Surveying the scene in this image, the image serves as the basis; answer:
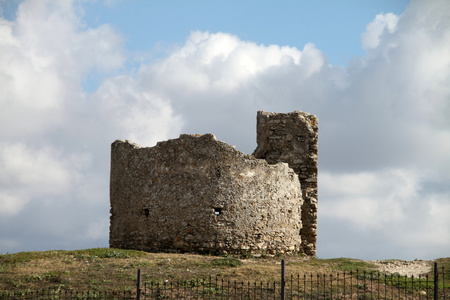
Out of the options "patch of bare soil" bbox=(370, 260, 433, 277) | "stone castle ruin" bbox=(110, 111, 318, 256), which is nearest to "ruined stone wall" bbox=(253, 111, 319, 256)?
"stone castle ruin" bbox=(110, 111, 318, 256)

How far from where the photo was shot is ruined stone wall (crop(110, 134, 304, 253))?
2064 cm

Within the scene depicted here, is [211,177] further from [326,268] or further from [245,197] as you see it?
[326,268]

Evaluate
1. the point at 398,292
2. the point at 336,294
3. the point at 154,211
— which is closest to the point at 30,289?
the point at 154,211

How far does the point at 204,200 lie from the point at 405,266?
7579 mm

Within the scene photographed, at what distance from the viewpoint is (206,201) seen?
67.7 feet

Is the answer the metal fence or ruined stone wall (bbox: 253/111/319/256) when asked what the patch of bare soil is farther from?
ruined stone wall (bbox: 253/111/319/256)

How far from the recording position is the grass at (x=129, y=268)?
632 inches

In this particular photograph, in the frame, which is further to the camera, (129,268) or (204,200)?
(204,200)

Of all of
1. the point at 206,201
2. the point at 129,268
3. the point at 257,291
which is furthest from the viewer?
the point at 206,201

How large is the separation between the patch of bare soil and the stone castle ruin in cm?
349

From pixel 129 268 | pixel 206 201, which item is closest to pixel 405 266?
pixel 206 201

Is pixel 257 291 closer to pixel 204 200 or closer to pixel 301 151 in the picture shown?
pixel 204 200

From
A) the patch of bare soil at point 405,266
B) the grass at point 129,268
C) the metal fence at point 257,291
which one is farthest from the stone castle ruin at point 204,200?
the metal fence at point 257,291

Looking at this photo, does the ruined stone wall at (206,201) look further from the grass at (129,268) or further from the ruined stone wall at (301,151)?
the ruined stone wall at (301,151)
